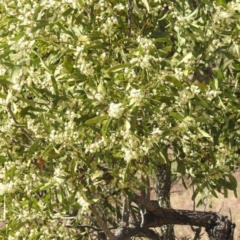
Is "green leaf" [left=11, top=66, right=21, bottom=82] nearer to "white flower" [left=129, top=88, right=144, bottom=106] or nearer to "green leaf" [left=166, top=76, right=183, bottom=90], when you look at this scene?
"white flower" [left=129, top=88, right=144, bottom=106]

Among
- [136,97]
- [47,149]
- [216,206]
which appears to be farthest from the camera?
[216,206]

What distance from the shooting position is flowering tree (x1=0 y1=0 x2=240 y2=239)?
262cm

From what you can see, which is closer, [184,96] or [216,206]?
[184,96]

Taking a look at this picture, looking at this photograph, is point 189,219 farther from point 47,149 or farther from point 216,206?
point 216,206

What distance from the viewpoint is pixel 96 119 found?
255 cm

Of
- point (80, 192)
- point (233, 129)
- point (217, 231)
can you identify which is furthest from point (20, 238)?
point (217, 231)

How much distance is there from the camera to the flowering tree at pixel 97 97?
2.62 m

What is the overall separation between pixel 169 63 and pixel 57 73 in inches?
22.0

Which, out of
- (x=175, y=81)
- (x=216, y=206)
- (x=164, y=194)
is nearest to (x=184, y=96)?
(x=175, y=81)

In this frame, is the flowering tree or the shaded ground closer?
the flowering tree

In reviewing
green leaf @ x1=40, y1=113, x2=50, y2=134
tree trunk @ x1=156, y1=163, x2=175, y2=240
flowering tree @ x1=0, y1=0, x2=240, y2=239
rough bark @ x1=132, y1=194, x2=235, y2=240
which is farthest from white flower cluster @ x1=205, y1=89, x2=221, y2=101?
tree trunk @ x1=156, y1=163, x2=175, y2=240

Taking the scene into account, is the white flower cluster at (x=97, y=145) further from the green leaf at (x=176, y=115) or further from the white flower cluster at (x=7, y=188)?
the white flower cluster at (x=7, y=188)

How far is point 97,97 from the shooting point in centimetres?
262

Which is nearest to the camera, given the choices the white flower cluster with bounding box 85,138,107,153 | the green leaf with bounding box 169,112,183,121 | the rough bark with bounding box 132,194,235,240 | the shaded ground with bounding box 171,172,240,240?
the green leaf with bounding box 169,112,183,121
